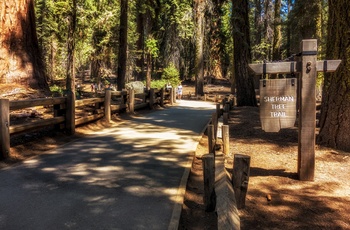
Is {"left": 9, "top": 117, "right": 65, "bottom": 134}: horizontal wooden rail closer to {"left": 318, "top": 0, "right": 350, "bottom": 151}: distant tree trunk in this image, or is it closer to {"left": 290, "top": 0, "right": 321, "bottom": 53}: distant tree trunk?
{"left": 318, "top": 0, "right": 350, "bottom": 151}: distant tree trunk

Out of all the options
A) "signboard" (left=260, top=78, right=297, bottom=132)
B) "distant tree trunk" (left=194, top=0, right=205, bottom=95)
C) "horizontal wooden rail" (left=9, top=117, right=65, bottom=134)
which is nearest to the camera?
"signboard" (left=260, top=78, right=297, bottom=132)

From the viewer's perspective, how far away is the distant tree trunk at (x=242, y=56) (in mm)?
16797

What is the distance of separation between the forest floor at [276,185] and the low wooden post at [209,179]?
0.46ft

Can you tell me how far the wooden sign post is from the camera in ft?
17.9

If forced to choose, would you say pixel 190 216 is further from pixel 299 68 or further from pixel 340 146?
pixel 340 146

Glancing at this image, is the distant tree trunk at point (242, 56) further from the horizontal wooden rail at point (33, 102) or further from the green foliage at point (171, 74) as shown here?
the green foliage at point (171, 74)

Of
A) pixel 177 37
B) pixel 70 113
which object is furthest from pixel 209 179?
pixel 177 37

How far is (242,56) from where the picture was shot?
16.9 meters

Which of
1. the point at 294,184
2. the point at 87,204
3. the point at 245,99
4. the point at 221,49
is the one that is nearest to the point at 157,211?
the point at 87,204

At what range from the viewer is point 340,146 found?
696cm

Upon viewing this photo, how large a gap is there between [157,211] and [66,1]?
19.4 meters

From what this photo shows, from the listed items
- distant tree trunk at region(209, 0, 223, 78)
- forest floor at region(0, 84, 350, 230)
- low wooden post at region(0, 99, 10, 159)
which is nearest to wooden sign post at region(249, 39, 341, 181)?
forest floor at region(0, 84, 350, 230)

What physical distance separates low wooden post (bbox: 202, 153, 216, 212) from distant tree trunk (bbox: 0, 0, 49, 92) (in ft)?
29.3

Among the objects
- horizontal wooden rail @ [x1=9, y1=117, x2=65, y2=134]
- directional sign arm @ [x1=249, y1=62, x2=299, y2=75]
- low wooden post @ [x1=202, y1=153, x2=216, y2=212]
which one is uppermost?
directional sign arm @ [x1=249, y1=62, x2=299, y2=75]
